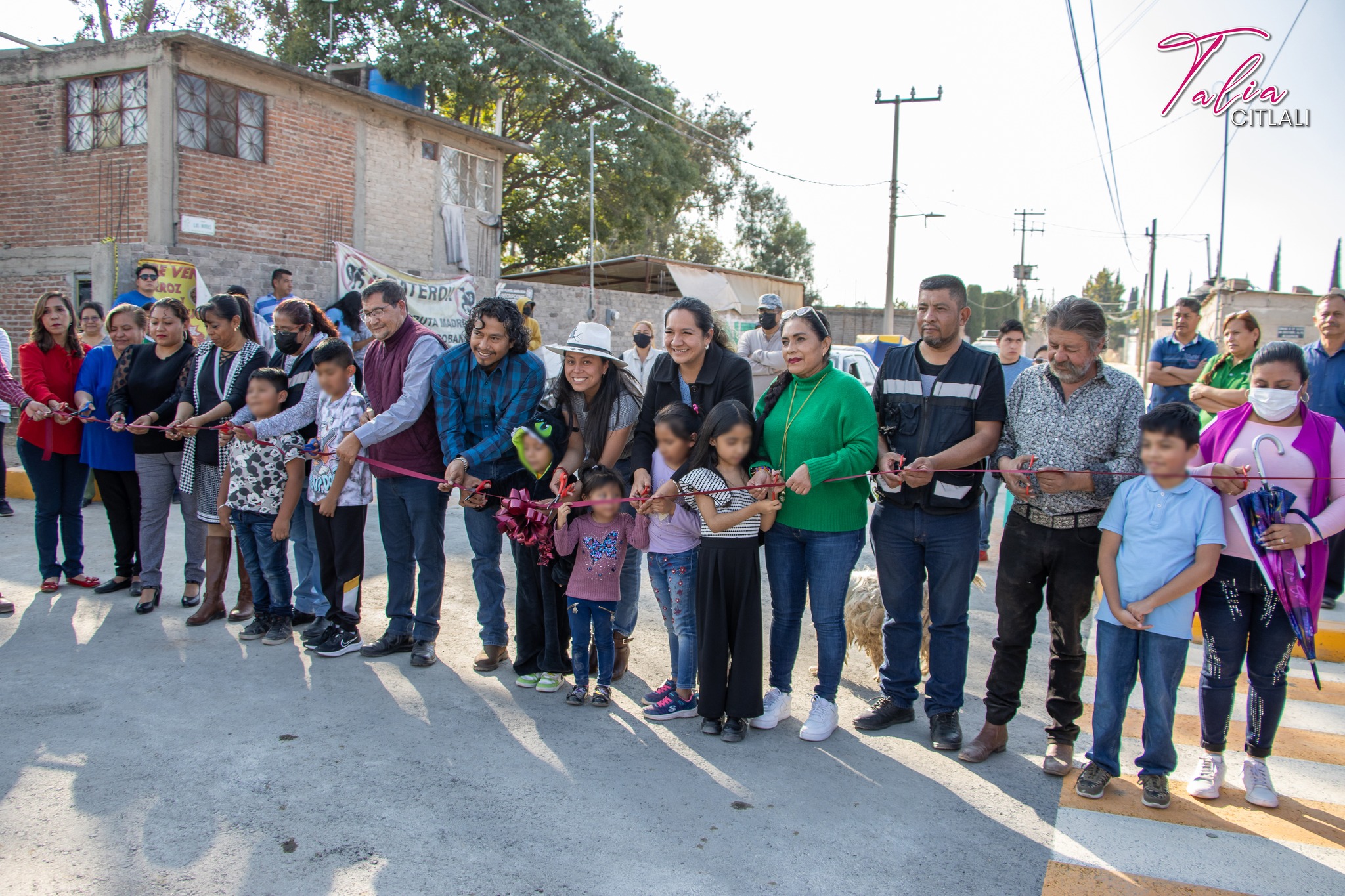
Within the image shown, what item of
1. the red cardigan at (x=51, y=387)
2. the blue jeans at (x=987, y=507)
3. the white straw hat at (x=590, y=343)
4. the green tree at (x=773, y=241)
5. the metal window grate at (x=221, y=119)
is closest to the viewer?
the white straw hat at (x=590, y=343)

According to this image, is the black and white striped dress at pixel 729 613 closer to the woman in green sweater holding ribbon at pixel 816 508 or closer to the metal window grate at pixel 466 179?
the woman in green sweater holding ribbon at pixel 816 508

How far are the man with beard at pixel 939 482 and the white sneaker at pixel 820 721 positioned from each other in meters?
0.19

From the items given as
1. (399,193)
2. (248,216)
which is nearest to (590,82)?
(399,193)

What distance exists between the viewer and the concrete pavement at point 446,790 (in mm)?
2885

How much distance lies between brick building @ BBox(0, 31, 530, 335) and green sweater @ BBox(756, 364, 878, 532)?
11.7 m

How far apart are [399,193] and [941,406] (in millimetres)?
16050

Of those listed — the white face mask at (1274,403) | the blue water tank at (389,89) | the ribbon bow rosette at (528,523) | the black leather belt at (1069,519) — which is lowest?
the ribbon bow rosette at (528,523)

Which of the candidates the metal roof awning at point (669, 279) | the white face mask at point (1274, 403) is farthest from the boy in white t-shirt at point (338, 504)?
the metal roof awning at point (669, 279)

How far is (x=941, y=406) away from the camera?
13.0ft

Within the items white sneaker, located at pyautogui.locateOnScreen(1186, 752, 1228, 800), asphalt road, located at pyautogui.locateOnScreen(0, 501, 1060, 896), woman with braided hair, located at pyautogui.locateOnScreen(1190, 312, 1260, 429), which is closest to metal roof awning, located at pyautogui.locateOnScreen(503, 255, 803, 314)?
woman with braided hair, located at pyautogui.locateOnScreen(1190, 312, 1260, 429)

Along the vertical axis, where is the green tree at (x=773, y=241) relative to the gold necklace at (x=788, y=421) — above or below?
above

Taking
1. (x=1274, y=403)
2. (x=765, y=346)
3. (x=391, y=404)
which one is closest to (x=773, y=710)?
(x=1274, y=403)

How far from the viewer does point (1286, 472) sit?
11.6ft

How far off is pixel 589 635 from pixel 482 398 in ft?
4.59
